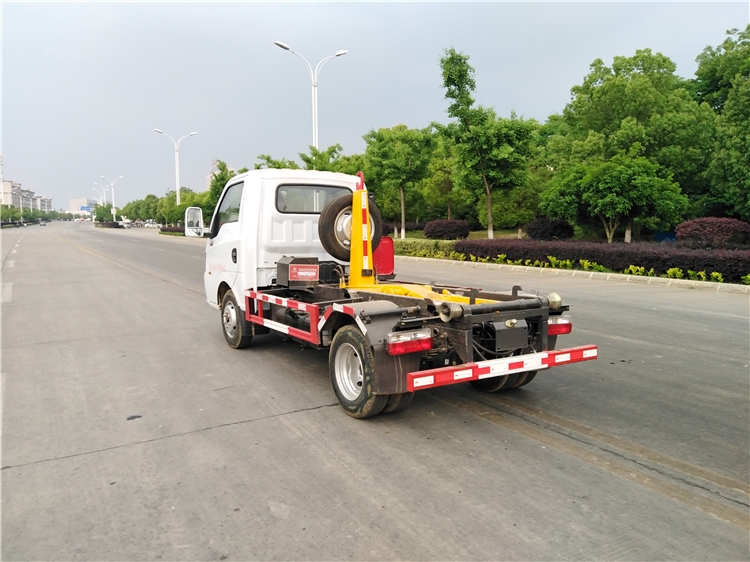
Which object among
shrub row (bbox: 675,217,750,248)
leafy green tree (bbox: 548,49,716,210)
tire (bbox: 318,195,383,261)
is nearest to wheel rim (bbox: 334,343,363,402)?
tire (bbox: 318,195,383,261)

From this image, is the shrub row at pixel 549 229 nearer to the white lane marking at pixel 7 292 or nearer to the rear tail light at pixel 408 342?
the white lane marking at pixel 7 292

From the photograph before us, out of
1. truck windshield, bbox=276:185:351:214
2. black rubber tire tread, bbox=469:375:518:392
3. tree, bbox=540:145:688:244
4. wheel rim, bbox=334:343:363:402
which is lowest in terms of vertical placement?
black rubber tire tread, bbox=469:375:518:392

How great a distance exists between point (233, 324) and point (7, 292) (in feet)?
31.9

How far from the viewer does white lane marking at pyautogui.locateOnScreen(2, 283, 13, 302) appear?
13.0 metres

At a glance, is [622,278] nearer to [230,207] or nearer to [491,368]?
[230,207]

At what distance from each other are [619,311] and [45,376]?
9.03m

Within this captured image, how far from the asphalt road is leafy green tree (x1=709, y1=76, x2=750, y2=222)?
17.2 meters

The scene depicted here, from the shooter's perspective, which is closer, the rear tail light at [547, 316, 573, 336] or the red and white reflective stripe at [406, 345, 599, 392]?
the red and white reflective stripe at [406, 345, 599, 392]

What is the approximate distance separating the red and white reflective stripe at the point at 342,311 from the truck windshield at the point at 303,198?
7.47 feet

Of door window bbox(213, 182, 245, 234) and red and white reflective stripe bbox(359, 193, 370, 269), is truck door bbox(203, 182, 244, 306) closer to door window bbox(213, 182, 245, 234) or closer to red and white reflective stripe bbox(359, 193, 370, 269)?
door window bbox(213, 182, 245, 234)

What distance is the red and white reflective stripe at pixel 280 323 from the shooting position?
550 centimetres

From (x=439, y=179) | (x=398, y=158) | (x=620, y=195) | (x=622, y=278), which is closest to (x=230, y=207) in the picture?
(x=622, y=278)

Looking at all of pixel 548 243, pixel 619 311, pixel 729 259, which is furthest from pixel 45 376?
pixel 548 243

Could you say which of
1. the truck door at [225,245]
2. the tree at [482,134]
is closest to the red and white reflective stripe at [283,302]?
the truck door at [225,245]
